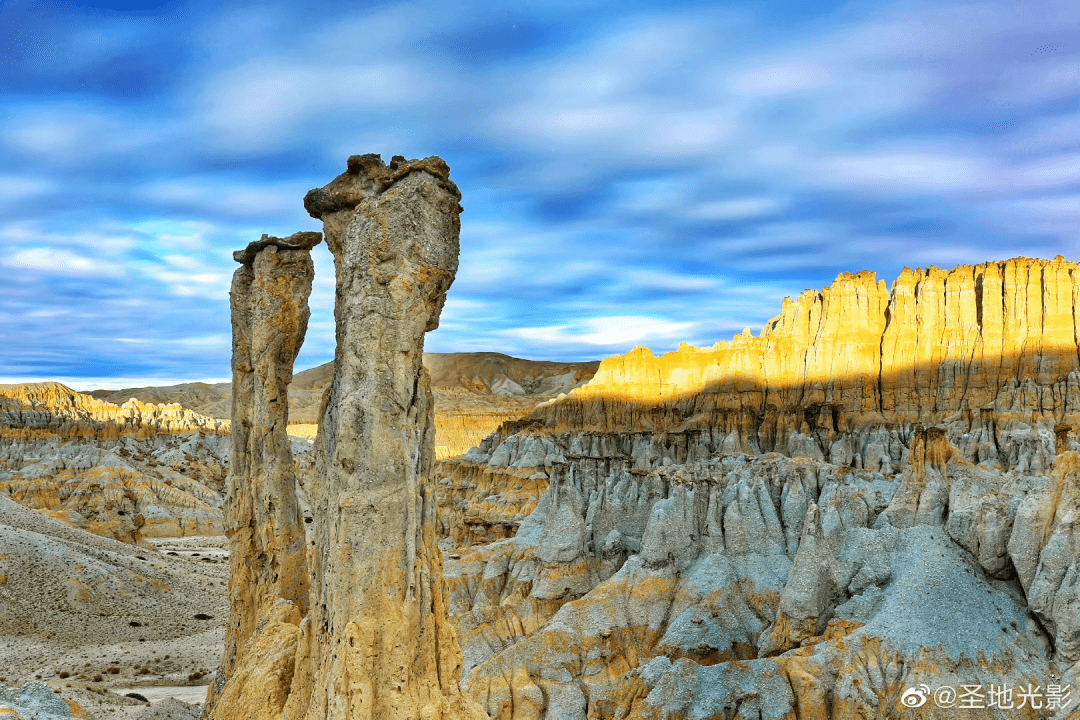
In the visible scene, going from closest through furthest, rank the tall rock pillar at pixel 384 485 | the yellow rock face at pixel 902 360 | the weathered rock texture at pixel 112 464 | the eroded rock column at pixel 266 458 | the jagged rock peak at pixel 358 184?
the tall rock pillar at pixel 384 485 < the jagged rock peak at pixel 358 184 < the eroded rock column at pixel 266 458 < the yellow rock face at pixel 902 360 < the weathered rock texture at pixel 112 464

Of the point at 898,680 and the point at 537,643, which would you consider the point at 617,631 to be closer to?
the point at 537,643

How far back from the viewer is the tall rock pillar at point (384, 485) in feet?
32.0

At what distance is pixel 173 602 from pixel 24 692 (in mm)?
27758

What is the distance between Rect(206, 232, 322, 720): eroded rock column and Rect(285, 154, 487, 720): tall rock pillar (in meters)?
5.17

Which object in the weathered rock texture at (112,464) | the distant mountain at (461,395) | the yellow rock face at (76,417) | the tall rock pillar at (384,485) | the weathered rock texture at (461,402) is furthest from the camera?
the distant mountain at (461,395)

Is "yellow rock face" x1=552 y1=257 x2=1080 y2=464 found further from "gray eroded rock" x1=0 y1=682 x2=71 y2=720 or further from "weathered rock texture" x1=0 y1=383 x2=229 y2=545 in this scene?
"gray eroded rock" x1=0 y1=682 x2=71 y2=720

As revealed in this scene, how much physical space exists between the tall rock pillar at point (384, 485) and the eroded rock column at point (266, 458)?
5173mm

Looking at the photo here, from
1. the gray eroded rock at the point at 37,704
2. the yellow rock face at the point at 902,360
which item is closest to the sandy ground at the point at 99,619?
the gray eroded rock at the point at 37,704

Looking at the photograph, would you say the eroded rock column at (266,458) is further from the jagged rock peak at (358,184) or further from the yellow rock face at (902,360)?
the yellow rock face at (902,360)

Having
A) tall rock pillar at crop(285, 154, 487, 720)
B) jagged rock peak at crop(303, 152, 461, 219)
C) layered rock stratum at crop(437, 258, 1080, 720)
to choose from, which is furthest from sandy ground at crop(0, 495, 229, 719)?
jagged rock peak at crop(303, 152, 461, 219)

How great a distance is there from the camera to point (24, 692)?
16141 mm

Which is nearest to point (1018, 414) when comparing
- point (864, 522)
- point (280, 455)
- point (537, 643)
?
point (864, 522)

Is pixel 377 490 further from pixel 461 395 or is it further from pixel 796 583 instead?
pixel 461 395

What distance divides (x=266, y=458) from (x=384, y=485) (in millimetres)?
7007
